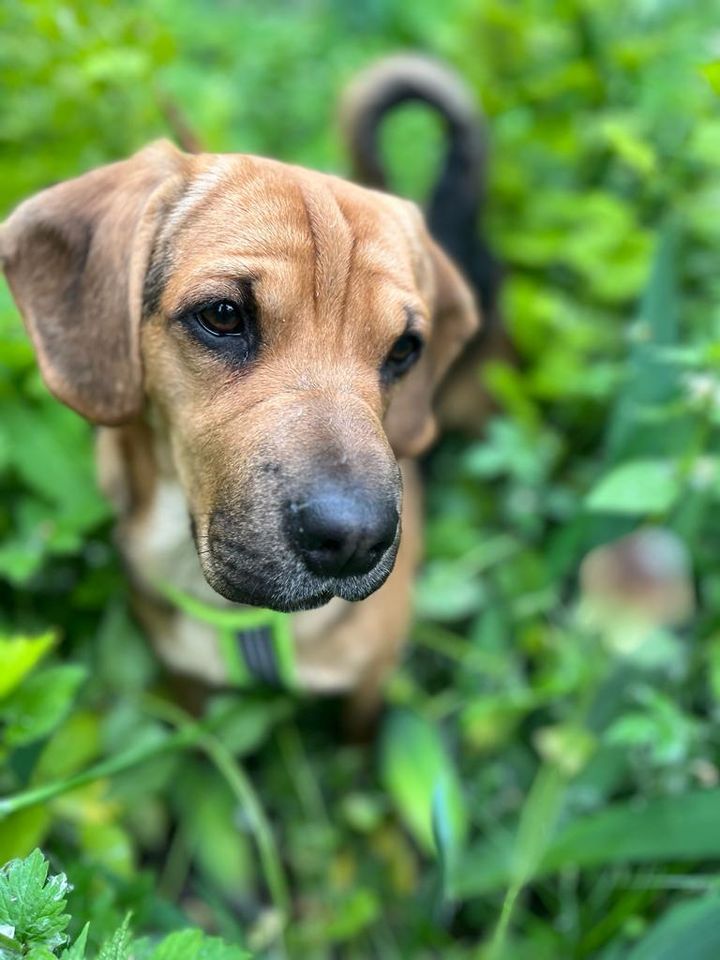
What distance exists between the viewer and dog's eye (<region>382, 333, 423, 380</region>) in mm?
2104

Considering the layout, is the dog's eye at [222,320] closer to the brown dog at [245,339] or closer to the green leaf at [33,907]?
the brown dog at [245,339]

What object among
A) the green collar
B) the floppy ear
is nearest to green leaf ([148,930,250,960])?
the green collar

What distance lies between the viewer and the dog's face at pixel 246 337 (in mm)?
1741

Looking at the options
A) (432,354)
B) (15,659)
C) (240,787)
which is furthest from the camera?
(432,354)

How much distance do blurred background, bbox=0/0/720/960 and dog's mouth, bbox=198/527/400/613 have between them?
0.53 metres

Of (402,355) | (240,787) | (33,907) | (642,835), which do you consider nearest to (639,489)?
(402,355)

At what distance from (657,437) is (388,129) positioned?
252cm

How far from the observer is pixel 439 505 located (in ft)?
12.1

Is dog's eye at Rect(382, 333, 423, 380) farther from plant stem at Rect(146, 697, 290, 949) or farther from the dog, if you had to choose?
the dog

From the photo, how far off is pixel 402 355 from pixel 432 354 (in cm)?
47

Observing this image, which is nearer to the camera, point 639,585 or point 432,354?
point 639,585

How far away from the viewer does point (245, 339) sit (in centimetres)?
191

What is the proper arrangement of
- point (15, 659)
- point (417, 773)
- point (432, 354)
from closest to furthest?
point (15, 659), point (432, 354), point (417, 773)

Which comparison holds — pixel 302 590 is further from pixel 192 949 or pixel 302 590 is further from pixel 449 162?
pixel 449 162
